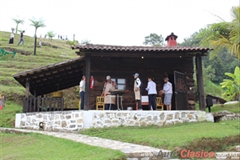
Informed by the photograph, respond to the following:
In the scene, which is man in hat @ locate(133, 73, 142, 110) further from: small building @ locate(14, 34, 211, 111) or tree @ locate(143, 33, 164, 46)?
tree @ locate(143, 33, 164, 46)

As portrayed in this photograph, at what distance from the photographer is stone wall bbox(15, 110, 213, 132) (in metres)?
11.3

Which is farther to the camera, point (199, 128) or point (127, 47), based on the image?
point (127, 47)

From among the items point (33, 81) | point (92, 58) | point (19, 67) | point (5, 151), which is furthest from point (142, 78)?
point (19, 67)

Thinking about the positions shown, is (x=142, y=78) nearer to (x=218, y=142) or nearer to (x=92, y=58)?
(x=92, y=58)

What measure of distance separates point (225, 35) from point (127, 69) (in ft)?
21.2

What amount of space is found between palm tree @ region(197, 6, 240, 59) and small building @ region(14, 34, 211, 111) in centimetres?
214

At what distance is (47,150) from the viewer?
7691 millimetres

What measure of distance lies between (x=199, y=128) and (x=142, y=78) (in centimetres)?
471

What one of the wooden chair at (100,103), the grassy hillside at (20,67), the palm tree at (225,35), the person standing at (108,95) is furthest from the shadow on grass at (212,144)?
the grassy hillside at (20,67)

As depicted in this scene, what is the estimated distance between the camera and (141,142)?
328 inches

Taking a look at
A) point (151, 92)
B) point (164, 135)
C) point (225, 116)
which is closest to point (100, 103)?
point (151, 92)

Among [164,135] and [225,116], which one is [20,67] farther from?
[164,135]

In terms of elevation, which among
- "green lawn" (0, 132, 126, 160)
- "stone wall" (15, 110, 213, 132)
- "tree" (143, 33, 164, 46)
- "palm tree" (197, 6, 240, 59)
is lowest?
"green lawn" (0, 132, 126, 160)

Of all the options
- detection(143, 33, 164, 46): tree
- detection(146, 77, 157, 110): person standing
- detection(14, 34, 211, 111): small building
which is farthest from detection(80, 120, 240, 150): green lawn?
detection(143, 33, 164, 46): tree
